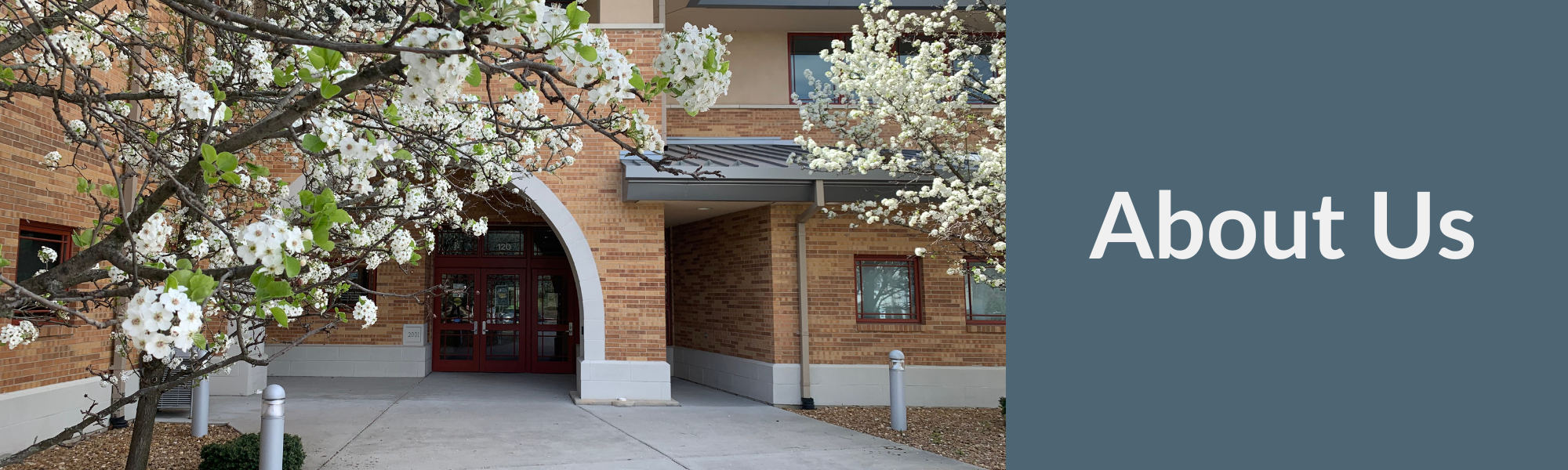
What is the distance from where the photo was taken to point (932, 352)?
38.7 feet

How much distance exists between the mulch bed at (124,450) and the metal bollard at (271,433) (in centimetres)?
144

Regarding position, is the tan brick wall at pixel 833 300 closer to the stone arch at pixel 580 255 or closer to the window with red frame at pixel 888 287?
the window with red frame at pixel 888 287

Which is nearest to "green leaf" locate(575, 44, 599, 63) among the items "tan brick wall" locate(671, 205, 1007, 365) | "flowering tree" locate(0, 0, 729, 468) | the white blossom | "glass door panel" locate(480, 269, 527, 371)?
"flowering tree" locate(0, 0, 729, 468)

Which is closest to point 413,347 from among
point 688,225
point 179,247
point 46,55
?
point 688,225

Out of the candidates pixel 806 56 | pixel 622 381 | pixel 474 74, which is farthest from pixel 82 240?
pixel 806 56

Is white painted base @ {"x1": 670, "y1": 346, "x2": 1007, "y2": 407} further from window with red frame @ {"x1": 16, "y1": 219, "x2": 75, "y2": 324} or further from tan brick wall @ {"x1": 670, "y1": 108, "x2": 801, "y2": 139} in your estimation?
window with red frame @ {"x1": 16, "y1": 219, "x2": 75, "y2": 324}

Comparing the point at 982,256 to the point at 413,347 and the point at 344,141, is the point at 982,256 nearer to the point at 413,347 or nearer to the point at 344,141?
the point at 344,141

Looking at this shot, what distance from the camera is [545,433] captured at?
8758 mm

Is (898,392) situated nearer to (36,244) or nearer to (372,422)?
(372,422)

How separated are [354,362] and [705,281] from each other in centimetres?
556

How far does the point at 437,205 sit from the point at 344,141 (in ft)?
9.92

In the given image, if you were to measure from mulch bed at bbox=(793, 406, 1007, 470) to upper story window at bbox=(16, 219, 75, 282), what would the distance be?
7628 millimetres

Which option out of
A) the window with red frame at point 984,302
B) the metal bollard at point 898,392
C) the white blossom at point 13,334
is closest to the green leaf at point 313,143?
the white blossom at point 13,334

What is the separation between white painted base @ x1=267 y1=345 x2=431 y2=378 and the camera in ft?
44.7
